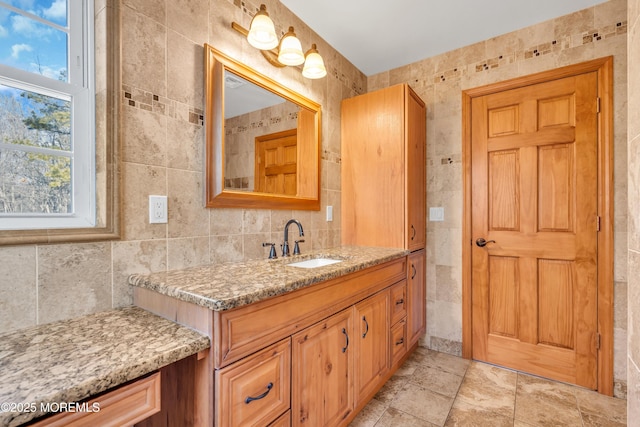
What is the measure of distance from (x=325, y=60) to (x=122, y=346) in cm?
230

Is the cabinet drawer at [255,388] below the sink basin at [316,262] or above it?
below

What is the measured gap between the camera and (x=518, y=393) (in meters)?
1.93

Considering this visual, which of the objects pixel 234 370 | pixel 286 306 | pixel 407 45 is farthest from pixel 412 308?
pixel 407 45

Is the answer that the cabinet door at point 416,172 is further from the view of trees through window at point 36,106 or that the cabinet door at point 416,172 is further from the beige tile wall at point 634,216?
the view of trees through window at point 36,106

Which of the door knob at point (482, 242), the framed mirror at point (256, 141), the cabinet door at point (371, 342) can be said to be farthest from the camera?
the door knob at point (482, 242)

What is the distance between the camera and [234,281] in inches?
45.0

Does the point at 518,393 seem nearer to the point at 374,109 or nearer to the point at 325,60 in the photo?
the point at 374,109

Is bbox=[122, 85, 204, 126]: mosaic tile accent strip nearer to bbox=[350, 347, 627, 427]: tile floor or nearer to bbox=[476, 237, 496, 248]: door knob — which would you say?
bbox=[350, 347, 627, 427]: tile floor

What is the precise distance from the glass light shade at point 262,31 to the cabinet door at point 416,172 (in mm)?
1126

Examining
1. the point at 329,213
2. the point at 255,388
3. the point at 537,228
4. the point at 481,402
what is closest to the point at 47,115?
the point at 255,388

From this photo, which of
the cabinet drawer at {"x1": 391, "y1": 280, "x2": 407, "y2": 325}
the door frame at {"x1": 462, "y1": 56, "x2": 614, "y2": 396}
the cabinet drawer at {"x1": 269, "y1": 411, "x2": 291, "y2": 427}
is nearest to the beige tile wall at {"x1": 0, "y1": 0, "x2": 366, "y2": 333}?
the cabinet drawer at {"x1": 269, "y1": 411, "x2": 291, "y2": 427}

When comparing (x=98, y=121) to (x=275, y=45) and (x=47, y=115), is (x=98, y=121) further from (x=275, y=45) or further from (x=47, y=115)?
(x=275, y=45)

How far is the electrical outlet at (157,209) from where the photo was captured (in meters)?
1.28

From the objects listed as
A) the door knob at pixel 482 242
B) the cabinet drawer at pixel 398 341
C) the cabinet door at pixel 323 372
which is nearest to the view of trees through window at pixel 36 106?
the cabinet door at pixel 323 372
